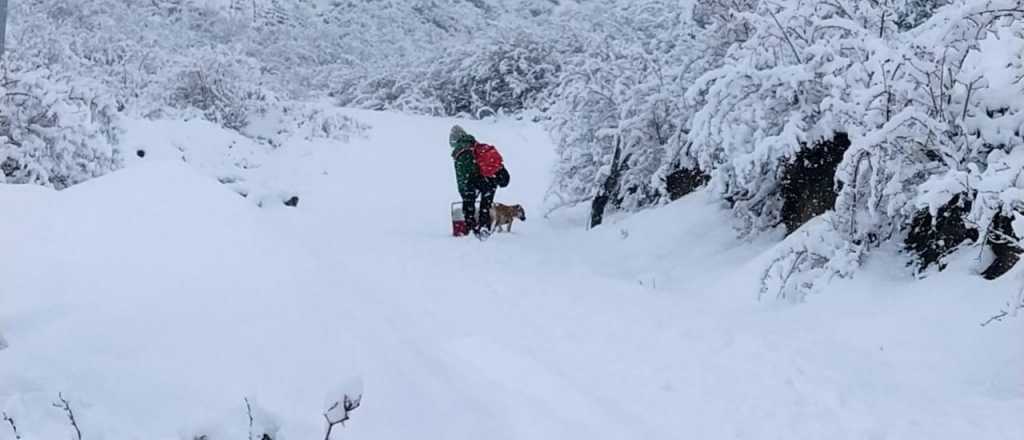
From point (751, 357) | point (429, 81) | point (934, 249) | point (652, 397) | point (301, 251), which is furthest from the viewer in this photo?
point (429, 81)

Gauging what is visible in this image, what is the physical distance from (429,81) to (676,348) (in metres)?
16.4

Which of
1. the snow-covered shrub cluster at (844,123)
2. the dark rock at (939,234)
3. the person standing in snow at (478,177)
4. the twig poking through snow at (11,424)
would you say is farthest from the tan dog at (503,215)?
the twig poking through snow at (11,424)

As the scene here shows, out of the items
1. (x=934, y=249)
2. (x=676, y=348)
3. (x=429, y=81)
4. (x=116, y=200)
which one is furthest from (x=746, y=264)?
(x=429, y=81)

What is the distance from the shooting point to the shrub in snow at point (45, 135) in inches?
380

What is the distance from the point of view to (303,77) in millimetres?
21969

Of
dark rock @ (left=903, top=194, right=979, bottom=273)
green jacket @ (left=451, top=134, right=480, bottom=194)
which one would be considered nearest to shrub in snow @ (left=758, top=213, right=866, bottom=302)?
dark rock @ (left=903, top=194, right=979, bottom=273)

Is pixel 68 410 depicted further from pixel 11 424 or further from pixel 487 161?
pixel 487 161

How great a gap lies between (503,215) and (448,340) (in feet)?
19.2

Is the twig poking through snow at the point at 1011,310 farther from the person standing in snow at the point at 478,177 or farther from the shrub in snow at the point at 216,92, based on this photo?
the shrub in snow at the point at 216,92

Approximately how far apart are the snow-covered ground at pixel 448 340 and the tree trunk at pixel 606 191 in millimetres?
2333

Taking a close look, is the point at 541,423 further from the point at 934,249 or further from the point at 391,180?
the point at 391,180

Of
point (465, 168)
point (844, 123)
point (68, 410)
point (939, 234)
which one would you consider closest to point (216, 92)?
point (465, 168)

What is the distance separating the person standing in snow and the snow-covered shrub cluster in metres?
1.42

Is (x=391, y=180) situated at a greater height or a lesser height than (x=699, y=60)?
lesser
